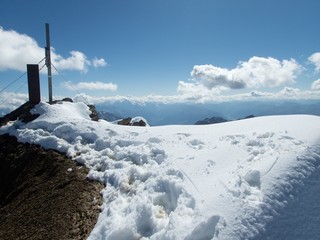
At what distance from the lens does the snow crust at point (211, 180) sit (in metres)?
5.99

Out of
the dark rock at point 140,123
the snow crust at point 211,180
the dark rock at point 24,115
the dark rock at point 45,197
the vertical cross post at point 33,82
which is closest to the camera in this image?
the snow crust at point 211,180

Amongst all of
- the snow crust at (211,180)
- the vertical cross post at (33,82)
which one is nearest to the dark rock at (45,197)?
the snow crust at (211,180)

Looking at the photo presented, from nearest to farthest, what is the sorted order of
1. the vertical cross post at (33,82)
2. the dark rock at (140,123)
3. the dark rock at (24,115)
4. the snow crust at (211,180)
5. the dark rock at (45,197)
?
1. the snow crust at (211,180)
2. the dark rock at (45,197)
3. the dark rock at (24,115)
4. the vertical cross post at (33,82)
5. the dark rock at (140,123)

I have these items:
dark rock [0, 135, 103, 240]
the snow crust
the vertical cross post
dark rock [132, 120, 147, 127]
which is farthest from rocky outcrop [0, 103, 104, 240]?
dark rock [132, 120, 147, 127]

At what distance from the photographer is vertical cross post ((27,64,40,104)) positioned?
18.9 meters

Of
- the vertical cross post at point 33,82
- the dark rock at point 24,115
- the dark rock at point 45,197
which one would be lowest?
the dark rock at point 45,197

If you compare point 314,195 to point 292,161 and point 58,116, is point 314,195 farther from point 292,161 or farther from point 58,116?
point 58,116

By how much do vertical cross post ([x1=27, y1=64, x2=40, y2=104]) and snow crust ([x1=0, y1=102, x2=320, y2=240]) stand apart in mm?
7680

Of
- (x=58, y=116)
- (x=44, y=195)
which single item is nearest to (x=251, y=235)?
(x=44, y=195)

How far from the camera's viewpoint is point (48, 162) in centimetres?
1152

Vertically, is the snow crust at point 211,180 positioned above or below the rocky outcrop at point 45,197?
above

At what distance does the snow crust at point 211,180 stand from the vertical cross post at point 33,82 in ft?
25.2

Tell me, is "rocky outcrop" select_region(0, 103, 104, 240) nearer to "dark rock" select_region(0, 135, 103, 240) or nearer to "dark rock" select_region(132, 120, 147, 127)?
"dark rock" select_region(0, 135, 103, 240)

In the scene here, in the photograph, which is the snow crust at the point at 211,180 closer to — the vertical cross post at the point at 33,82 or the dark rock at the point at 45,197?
the dark rock at the point at 45,197
